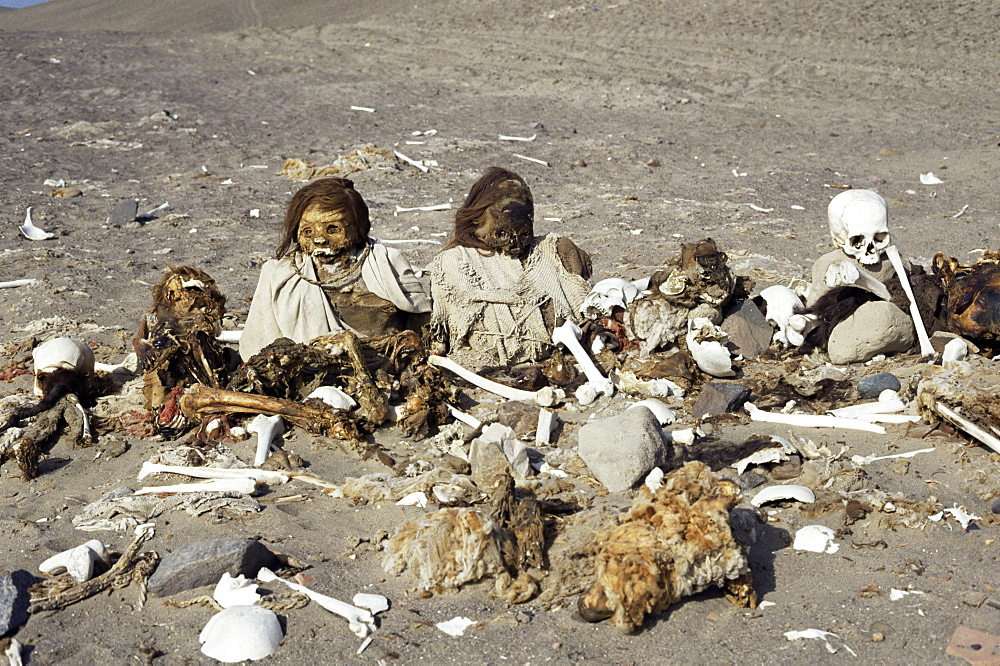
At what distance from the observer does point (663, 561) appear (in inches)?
141

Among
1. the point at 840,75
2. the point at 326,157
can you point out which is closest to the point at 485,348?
the point at 326,157

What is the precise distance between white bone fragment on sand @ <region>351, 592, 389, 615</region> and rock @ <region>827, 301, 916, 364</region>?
364 centimetres

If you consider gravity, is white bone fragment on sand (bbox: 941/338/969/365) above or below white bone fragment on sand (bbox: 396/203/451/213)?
below

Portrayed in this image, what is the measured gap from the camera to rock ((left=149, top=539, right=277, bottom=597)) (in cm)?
390

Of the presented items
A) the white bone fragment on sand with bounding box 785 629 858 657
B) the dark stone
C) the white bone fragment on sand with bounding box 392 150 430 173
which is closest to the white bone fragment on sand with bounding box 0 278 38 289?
the dark stone

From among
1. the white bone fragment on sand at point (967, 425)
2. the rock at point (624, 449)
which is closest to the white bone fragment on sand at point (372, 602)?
the rock at point (624, 449)

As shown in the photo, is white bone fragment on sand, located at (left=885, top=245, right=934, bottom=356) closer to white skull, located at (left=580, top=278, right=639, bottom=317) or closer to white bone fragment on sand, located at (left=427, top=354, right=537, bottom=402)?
white skull, located at (left=580, top=278, right=639, bottom=317)

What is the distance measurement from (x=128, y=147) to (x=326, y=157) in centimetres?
294

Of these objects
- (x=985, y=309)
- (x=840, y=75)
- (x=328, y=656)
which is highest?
(x=840, y=75)

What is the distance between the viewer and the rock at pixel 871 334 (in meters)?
6.07

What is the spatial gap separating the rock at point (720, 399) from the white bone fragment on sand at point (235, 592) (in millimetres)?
2821

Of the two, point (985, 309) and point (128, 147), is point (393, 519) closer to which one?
point (985, 309)

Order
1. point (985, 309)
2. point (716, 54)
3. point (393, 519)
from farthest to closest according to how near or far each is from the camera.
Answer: point (716, 54) → point (985, 309) → point (393, 519)

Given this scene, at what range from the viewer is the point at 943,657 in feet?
10.9
